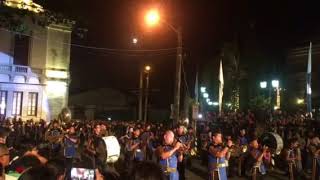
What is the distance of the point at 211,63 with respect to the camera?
194 ft

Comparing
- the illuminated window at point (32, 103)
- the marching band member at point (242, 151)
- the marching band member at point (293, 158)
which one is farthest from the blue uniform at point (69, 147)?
the illuminated window at point (32, 103)

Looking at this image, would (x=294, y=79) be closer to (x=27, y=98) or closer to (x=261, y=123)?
(x=261, y=123)

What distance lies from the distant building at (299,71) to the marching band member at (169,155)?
26.6m

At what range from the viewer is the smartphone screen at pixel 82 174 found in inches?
260

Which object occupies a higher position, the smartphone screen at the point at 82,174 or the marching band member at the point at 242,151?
the smartphone screen at the point at 82,174

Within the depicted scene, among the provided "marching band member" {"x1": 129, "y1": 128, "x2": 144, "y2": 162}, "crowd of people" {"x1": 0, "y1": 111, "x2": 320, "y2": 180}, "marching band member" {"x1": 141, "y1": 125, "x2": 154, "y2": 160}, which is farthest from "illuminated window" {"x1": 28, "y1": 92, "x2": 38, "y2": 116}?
"marching band member" {"x1": 129, "y1": 128, "x2": 144, "y2": 162}

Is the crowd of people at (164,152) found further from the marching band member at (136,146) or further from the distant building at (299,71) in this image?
the distant building at (299,71)

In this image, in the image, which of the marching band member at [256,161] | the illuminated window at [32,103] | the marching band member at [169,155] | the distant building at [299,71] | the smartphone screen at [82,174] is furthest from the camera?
the illuminated window at [32,103]

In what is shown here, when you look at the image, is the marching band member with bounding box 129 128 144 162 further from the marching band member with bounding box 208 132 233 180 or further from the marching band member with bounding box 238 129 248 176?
the marching band member with bounding box 208 132 233 180

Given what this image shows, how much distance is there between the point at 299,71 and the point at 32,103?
2356 centimetres

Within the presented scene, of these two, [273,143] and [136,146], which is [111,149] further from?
[273,143]

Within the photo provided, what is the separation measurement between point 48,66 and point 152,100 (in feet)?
67.4

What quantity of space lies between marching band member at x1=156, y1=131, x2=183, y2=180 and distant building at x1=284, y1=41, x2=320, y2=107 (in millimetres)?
26632

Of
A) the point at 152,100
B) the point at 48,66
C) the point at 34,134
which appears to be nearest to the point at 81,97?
the point at 152,100
